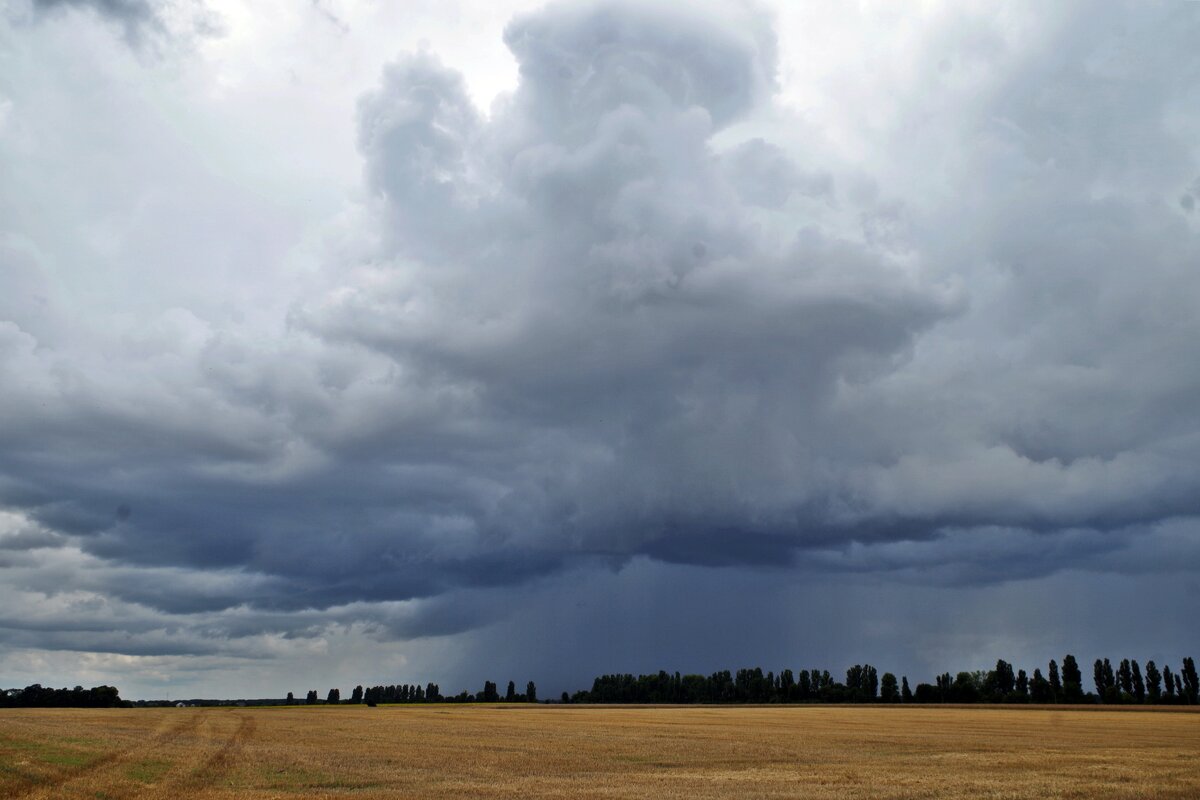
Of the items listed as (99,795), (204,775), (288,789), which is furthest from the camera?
(204,775)

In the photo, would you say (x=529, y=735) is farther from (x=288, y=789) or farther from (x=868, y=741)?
(x=288, y=789)

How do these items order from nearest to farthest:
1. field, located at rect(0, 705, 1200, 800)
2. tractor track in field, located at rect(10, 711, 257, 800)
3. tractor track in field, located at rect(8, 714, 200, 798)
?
tractor track in field, located at rect(8, 714, 200, 798) → tractor track in field, located at rect(10, 711, 257, 800) → field, located at rect(0, 705, 1200, 800)

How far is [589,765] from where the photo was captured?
50.4m

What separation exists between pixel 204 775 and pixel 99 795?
352 inches

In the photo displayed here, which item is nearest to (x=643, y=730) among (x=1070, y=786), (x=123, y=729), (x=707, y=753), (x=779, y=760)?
(x=707, y=753)

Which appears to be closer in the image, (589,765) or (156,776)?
(156,776)

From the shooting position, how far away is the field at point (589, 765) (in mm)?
37219

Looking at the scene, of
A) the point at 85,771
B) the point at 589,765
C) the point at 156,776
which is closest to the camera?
the point at 156,776

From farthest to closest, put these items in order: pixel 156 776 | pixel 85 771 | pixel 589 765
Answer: pixel 589 765
pixel 85 771
pixel 156 776

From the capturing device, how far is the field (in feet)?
122

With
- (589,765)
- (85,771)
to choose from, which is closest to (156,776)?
(85,771)

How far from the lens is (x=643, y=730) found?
294ft

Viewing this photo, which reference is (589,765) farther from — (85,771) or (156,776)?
(85,771)

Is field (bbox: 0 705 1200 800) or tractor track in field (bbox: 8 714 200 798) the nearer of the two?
tractor track in field (bbox: 8 714 200 798)
